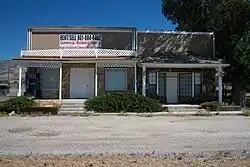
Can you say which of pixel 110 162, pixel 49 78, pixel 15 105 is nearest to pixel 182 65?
pixel 49 78

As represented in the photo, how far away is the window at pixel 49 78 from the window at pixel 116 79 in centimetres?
360

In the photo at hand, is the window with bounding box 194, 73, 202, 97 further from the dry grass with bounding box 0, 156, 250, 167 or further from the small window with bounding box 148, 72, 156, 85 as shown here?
the dry grass with bounding box 0, 156, 250, 167

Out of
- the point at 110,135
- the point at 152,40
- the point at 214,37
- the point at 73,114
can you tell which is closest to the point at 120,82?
the point at 152,40

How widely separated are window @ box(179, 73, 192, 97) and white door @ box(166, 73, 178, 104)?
0.37 meters

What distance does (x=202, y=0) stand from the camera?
2761 centimetres

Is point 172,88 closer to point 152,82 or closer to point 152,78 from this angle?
point 152,82

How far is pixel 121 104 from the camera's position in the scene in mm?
22109

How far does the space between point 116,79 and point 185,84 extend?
5.19 metres

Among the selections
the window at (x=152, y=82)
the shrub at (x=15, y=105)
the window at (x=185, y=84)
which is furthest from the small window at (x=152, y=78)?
the shrub at (x=15, y=105)

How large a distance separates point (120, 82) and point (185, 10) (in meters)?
7.94

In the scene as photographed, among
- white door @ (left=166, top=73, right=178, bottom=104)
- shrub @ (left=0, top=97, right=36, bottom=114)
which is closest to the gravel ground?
shrub @ (left=0, top=97, right=36, bottom=114)

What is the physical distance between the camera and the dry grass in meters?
7.29

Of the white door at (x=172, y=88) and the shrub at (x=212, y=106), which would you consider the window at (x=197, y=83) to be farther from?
the shrub at (x=212, y=106)

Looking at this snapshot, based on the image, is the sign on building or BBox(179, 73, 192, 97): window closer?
the sign on building
